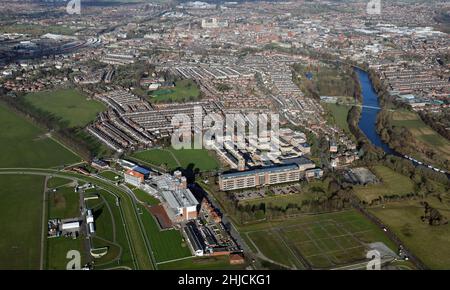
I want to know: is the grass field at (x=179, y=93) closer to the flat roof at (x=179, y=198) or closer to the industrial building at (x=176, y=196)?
the industrial building at (x=176, y=196)

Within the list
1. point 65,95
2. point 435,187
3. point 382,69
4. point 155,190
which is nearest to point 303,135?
point 435,187

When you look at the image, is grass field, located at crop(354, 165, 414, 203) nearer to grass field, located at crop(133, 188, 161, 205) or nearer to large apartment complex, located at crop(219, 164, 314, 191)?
large apartment complex, located at crop(219, 164, 314, 191)

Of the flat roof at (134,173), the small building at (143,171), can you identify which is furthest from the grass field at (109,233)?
the small building at (143,171)

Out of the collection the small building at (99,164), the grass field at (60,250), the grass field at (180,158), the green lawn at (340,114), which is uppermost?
the green lawn at (340,114)

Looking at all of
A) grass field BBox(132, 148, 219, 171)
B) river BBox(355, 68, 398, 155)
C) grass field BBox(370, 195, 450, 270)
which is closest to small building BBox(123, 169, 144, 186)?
grass field BBox(132, 148, 219, 171)

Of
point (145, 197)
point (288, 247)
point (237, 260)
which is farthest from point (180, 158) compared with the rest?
point (237, 260)

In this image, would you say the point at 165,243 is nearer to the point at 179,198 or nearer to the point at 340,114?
the point at 179,198
